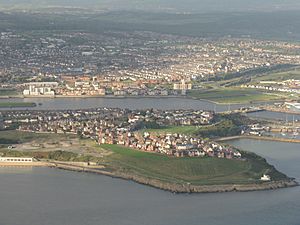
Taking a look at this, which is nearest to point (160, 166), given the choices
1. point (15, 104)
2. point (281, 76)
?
point (15, 104)

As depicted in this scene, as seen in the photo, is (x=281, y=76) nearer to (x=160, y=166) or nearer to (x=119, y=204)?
(x=160, y=166)

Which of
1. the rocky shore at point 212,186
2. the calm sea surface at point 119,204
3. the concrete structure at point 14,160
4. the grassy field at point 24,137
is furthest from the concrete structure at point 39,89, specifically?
the rocky shore at point 212,186

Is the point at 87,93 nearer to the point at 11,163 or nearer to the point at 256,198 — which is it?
the point at 11,163

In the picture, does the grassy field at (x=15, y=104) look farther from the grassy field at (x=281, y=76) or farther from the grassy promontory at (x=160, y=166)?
the grassy field at (x=281, y=76)

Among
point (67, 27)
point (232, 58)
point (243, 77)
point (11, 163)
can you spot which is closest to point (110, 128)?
point (11, 163)

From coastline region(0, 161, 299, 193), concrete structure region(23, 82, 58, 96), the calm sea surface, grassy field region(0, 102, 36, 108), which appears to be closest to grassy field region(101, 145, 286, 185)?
coastline region(0, 161, 299, 193)
